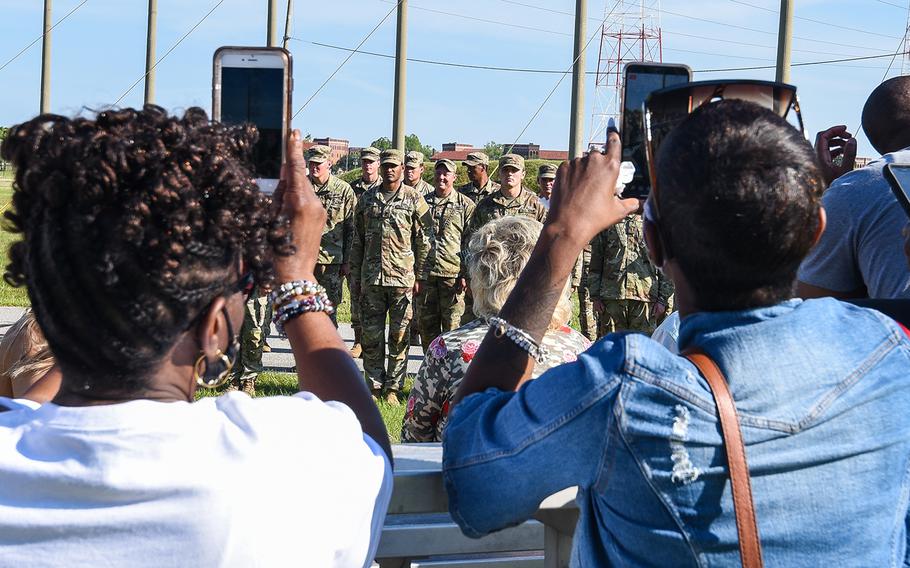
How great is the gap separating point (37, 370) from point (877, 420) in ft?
9.10

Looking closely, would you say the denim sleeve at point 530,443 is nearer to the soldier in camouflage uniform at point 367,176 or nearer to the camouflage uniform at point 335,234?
the camouflage uniform at point 335,234

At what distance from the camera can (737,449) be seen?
1.49 meters

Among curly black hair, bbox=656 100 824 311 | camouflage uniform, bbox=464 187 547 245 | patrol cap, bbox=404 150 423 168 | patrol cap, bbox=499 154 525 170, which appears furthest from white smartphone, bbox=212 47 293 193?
patrol cap, bbox=404 150 423 168

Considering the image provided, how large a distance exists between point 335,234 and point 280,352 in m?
1.52

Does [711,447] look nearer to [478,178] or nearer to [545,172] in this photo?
[478,178]

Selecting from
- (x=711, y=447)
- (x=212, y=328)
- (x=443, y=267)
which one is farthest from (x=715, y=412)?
(x=443, y=267)

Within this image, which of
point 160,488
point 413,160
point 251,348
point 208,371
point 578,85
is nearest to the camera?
point 160,488

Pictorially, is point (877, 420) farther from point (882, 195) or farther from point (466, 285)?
point (466, 285)

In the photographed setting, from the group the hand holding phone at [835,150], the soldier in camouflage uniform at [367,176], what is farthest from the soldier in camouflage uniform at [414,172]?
the hand holding phone at [835,150]

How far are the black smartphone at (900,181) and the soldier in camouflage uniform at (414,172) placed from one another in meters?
10.4

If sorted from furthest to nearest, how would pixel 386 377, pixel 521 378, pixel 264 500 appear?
pixel 386 377 < pixel 521 378 < pixel 264 500

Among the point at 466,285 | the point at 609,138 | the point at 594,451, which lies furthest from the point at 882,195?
the point at 466,285

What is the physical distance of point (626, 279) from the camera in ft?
35.2

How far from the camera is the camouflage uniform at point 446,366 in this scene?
325 cm
